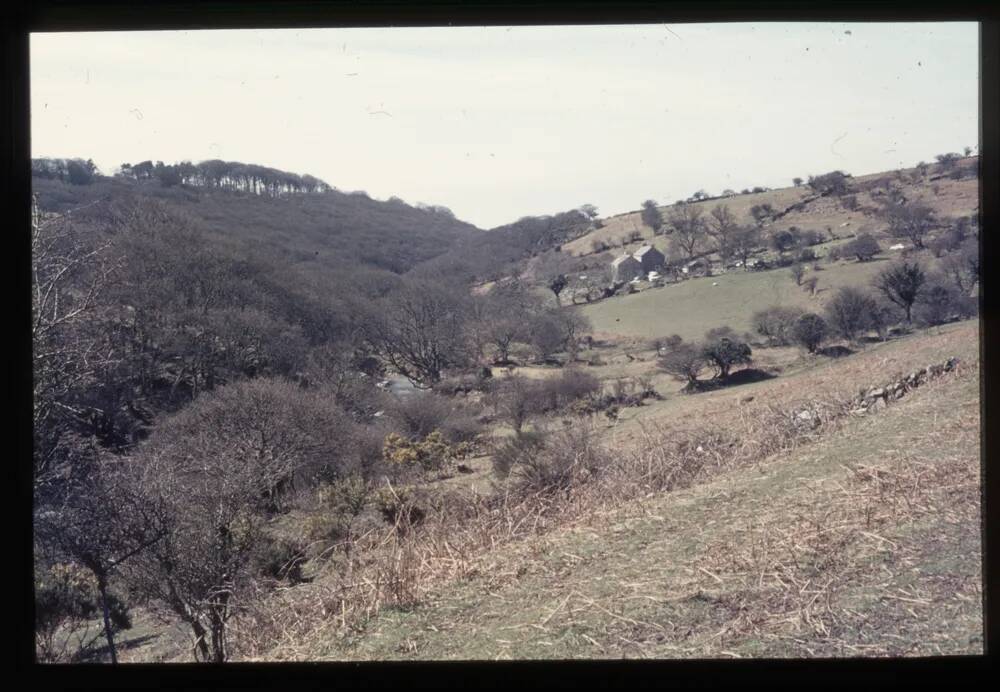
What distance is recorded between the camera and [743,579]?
4918 millimetres

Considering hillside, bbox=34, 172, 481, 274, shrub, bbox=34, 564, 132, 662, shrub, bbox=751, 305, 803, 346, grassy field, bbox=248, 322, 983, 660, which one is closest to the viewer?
grassy field, bbox=248, 322, 983, 660

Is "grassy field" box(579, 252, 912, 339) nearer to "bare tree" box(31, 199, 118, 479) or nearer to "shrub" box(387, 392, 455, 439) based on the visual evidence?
"shrub" box(387, 392, 455, 439)

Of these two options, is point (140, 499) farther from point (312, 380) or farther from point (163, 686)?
point (312, 380)

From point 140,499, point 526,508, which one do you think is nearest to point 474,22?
point 526,508

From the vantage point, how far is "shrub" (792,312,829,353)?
1170 inches

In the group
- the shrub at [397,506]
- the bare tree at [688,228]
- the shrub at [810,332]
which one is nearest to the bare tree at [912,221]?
the shrub at [810,332]

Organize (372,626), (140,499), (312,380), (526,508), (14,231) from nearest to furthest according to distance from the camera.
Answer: (14,231), (372,626), (526,508), (140,499), (312,380)

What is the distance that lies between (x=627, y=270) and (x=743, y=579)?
38.6m

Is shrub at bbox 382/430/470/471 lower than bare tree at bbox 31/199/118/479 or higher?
lower

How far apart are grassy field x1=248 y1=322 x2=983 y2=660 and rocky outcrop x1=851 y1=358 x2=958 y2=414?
169 inches

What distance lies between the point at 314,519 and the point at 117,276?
42.5ft

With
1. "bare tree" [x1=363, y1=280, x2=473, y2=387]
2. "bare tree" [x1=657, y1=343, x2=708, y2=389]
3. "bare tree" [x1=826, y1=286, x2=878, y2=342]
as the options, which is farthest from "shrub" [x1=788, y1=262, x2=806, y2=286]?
"bare tree" [x1=363, y1=280, x2=473, y2=387]

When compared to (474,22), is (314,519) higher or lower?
lower

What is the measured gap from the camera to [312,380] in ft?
94.1
